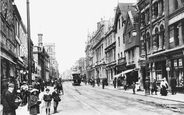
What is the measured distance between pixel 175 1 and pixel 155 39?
231 inches

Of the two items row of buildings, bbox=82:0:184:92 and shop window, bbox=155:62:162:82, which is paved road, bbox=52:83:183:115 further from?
shop window, bbox=155:62:162:82

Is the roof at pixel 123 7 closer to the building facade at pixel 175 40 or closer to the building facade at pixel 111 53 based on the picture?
the building facade at pixel 111 53

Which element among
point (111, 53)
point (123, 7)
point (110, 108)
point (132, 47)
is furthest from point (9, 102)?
point (111, 53)

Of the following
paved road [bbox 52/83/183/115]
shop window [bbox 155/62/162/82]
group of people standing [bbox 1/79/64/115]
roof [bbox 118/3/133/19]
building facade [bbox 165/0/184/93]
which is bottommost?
paved road [bbox 52/83/183/115]

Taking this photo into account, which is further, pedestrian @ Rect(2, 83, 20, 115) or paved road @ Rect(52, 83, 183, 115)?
paved road @ Rect(52, 83, 183, 115)

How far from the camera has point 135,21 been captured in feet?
129

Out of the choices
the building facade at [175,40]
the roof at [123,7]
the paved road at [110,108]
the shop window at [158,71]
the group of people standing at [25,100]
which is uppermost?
the roof at [123,7]

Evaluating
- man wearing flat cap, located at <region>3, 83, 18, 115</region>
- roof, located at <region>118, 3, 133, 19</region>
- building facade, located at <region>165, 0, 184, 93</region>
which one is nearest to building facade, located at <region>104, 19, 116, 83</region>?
roof, located at <region>118, 3, 133, 19</region>

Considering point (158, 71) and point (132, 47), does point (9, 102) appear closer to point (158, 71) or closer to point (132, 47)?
point (158, 71)

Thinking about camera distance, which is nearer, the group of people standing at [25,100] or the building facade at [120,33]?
the group of people standing at [25,100]

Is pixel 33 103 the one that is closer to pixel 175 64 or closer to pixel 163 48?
pixel 175 64

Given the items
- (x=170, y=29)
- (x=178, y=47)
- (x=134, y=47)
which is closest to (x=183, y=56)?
(x=178, y=47)

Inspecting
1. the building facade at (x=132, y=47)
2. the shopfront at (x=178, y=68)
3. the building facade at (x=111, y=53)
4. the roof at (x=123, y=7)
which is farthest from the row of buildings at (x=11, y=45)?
the building facade at (x=111, y=53)

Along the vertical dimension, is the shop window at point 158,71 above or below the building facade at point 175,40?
below
